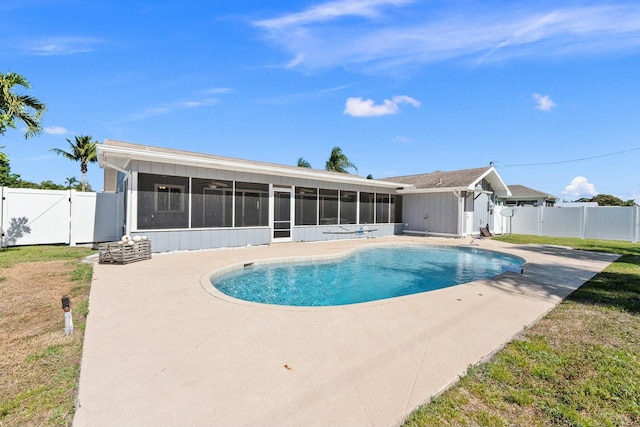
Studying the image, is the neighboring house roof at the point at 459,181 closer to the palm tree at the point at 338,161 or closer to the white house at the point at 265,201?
the white house at the point at 265,201

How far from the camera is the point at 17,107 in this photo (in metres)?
9.09

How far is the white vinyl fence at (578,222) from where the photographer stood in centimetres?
A: 1510

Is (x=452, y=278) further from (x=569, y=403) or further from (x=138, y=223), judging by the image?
(x=138, y=223)

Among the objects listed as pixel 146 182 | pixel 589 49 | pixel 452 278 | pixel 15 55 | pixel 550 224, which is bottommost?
pixel 452 278

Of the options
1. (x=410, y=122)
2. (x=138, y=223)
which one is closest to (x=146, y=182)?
(x=138, y=223)

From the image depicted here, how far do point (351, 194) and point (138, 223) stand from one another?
945 centimetres

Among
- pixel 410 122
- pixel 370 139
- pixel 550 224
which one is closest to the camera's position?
pixel 550 224

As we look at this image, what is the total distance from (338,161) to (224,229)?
22186 mm

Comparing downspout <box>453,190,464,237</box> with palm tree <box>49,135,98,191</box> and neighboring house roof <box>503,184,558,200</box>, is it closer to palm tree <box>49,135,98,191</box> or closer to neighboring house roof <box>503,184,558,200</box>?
neighboring house roof <box>503,184,558,200</box>

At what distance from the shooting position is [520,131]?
66.2ft

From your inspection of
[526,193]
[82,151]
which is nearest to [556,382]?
[526,193]

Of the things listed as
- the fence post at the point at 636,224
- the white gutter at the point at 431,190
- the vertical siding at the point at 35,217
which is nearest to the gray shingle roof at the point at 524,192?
the fence post at the point at 636,224

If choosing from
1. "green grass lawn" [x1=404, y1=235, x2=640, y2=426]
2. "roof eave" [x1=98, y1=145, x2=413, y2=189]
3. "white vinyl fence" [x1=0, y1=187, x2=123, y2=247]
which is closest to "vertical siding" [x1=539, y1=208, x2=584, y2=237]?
"roof eave" [x1=98, y1=145, x2=413, y2=189]

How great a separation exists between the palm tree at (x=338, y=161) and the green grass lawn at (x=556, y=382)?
2785 cm
